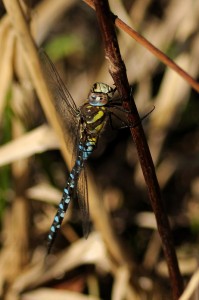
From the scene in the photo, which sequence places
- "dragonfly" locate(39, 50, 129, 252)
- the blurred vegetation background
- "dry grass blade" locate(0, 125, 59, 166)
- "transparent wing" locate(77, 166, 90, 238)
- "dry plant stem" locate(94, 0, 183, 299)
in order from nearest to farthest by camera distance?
"dry plant stem" locate(94, 0, 183, 299) → "dragonfly" locate(39, 50, 129, 252) → "transparent wing" locate(77, 166, 90, 238) → "dry grass blade" locate(0, 125, 59, 166) → the blurred vegetation background

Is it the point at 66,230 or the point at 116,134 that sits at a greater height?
the point at 116,134

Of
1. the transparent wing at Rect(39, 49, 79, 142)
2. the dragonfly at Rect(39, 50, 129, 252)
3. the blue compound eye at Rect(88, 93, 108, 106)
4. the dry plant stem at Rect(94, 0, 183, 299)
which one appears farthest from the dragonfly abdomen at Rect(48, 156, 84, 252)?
the dry plant stem at Rect(94, 0, 183, 299)

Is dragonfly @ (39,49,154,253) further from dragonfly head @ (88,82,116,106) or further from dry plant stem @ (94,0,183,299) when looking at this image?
dry plant stem @ (94,0,183,299)

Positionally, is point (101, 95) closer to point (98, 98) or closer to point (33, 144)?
point (98, 98)

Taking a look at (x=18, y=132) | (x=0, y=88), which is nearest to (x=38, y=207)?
(x=18, y=132)

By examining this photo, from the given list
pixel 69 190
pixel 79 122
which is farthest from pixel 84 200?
pixel 79 122

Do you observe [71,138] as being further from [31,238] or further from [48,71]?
[31,238]
